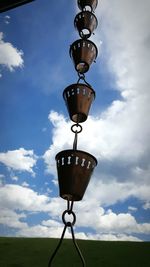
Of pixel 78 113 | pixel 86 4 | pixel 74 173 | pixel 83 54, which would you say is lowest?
pixel 74 173

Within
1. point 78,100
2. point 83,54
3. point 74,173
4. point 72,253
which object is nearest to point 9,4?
point 83,54

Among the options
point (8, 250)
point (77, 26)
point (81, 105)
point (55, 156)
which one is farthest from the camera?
point (8, 250)

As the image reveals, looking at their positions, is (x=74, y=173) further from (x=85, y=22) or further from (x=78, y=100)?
(x=85, y=22)

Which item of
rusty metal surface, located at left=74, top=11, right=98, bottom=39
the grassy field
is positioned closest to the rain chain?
rusty metal surface, located at left=74, top=11, right=98, bottom=39

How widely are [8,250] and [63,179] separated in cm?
2718

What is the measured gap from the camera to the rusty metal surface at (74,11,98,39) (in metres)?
2.66

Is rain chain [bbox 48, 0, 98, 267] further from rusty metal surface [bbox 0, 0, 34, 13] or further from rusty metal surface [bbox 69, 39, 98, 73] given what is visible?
rusty metal surface [bbox 0, 0, 34, 13]

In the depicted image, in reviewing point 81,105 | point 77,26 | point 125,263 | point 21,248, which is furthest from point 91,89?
point 21,248

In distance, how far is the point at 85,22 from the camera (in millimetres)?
2691

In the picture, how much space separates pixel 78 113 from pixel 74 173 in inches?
20.7

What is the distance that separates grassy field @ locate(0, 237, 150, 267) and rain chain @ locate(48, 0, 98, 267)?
851 inches

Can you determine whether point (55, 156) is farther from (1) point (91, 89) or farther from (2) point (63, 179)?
(1) point (91, 89)

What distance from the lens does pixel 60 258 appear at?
75.8 ft

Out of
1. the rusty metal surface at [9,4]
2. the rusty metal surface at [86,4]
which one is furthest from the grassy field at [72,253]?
the rusty metal surface at [9,4]
